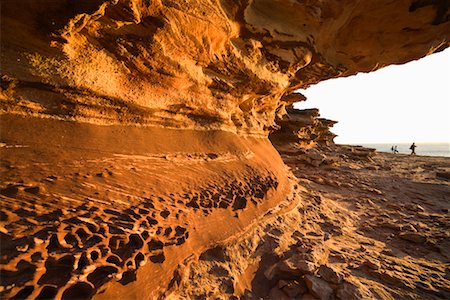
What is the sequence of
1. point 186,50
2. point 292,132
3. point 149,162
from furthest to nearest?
1. point 292,132
2. point 186,50
3. point 149,162

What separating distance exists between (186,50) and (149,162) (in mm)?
1843

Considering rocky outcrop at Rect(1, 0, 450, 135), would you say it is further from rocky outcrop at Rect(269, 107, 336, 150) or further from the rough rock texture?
rocky outcrop at Rect(269, 107, 336, 150)

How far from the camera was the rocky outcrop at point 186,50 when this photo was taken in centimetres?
230

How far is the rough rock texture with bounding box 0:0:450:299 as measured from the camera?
194 centimetres

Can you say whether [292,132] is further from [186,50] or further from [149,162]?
[149,162]

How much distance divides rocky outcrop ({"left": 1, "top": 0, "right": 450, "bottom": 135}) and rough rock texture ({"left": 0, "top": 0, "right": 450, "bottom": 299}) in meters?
0.02

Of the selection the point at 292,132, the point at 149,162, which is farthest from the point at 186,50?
the point at 292,132

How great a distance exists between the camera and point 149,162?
9.67ft

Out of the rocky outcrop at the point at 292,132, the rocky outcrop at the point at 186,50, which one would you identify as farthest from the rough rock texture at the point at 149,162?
the rocky outcrop at the point at 292,132

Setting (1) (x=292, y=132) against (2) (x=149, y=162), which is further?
(1) (x=292, y=132)

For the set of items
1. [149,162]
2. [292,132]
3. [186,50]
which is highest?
[292,132]

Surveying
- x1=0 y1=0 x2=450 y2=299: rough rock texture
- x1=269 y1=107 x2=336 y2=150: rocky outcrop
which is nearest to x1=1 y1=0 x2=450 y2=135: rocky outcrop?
x1=0 y1=0 x2=450 y2=299: rough rock texture

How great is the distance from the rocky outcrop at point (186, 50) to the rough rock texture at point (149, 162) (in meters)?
0.02

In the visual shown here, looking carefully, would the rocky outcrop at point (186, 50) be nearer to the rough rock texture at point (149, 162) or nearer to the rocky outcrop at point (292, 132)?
the rough rock texture at point (149, 162)
